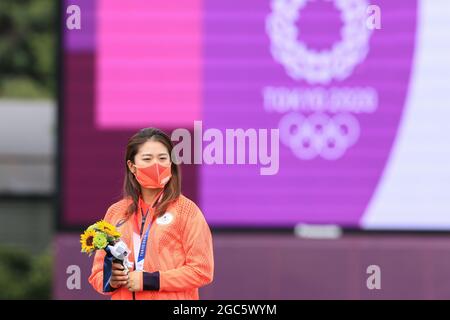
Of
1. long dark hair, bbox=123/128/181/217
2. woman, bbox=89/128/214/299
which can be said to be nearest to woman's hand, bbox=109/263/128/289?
woman, bbox=89/128/214/299

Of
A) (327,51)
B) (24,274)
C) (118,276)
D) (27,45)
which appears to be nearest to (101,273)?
(118,276)

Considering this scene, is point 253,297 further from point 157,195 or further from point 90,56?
point 157,195

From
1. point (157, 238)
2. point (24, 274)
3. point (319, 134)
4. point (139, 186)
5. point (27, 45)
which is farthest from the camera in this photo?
point (27, 45)

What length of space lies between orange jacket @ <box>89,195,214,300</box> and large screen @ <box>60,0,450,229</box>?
12.3ft

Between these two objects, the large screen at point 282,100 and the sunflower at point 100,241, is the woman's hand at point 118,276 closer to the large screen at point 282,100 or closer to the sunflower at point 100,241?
the sunflower at point 100,241

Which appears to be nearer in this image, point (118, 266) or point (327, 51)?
point (118, 266)

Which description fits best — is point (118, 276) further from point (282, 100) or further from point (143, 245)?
→ point (282, 100)

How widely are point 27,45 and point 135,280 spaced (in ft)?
74.2

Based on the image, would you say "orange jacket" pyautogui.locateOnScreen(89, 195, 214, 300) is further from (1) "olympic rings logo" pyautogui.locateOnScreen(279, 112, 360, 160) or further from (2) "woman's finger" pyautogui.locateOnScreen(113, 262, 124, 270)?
(1) "olympic rings logo" pyautogui.locateOnScreen(279, 112, 360, 160)

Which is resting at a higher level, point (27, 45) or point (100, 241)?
point (27, 45)

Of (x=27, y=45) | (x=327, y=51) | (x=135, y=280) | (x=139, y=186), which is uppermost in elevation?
(x=27, y=45)

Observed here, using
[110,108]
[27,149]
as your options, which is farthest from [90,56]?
[27,149]

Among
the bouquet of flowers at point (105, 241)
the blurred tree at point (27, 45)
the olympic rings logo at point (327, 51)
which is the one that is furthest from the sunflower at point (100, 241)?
the blurred tree at point (27, 45)

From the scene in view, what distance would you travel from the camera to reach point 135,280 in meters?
3.65
